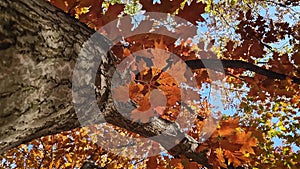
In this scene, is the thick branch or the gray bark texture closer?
the gray bark texture

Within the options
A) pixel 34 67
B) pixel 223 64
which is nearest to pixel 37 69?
pixel 34 67

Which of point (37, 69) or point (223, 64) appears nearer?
point (37, 69)

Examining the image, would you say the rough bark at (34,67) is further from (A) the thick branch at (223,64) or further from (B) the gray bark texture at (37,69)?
(A) the thick branch at (223,64)

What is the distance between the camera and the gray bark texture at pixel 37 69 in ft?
3.12

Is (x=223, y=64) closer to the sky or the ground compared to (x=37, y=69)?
closer to the sky

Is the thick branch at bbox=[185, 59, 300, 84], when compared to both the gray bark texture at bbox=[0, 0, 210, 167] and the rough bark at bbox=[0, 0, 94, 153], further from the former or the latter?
the rough bark at bbox=[0, 0, 94, 153]

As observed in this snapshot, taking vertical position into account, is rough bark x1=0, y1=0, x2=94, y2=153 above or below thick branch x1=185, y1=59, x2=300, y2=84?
below

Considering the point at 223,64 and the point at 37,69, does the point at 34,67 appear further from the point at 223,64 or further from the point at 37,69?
the point at 223,64

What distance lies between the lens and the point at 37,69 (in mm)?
1091

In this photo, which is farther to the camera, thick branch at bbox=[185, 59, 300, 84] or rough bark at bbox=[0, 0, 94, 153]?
thick branch at bbox=[185, 59, 300, 84]

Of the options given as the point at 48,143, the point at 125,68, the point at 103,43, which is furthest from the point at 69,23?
the point at 48,143

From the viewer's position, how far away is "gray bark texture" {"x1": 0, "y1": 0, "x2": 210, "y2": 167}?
3.12ft

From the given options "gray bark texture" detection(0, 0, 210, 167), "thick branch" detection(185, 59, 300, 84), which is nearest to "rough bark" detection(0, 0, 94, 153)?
"gray bark texture" detection(0, 0, 210, 167)

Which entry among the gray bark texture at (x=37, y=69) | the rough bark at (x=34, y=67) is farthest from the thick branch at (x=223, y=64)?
the rough bark at (x=34, y=67)
